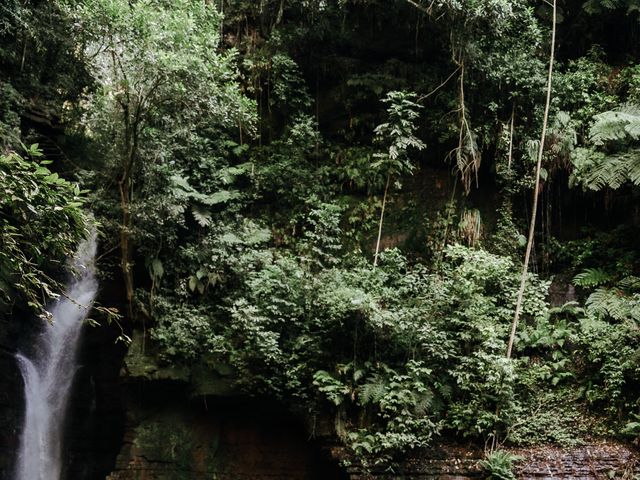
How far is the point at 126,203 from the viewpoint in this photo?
10172mm

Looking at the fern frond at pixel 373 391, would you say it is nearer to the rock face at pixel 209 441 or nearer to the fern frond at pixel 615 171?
the rock face at pixel 209 441

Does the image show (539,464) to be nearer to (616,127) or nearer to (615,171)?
(615,171)

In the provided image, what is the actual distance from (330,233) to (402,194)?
2.13 meters

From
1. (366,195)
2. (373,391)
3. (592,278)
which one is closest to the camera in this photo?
(373,391)

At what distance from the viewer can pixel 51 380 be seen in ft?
41.0

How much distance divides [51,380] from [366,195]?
838 cm

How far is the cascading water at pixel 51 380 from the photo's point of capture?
11844 mm

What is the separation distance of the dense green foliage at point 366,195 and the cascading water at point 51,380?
5.48ft

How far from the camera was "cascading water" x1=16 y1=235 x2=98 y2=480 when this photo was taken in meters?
11.8

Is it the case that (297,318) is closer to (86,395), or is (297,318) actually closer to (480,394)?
(480,394)

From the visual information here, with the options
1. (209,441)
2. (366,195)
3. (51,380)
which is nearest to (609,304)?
(366,195)

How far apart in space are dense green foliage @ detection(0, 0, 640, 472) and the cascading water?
5.48 ft

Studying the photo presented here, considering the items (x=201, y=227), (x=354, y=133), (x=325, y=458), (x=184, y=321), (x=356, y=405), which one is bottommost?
(x=325, y=458)

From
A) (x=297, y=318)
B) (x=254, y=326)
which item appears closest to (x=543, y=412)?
(x=297, y=318)
